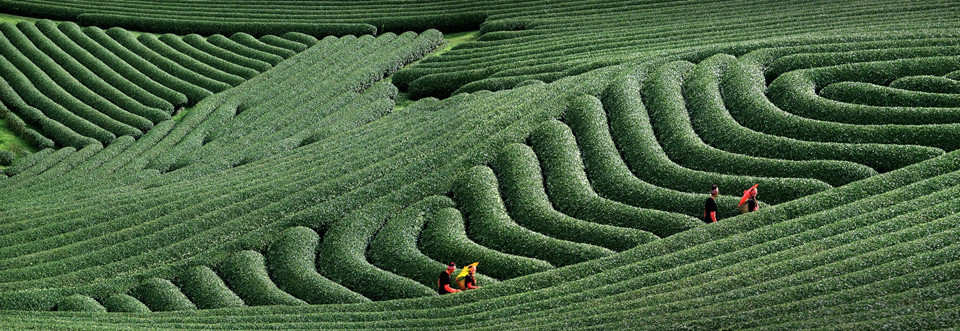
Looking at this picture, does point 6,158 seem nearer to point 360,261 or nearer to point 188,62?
point 188,62

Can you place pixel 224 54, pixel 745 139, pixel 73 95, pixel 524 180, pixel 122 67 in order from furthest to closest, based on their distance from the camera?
pixel 224 54
pixel 122 67
pixel 73 95
pixel 524 180
pixel 745 139

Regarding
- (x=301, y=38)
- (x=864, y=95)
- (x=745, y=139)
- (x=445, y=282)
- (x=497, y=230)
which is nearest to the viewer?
(x=445, y=282)

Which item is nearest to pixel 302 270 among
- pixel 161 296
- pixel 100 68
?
pixel 161 296

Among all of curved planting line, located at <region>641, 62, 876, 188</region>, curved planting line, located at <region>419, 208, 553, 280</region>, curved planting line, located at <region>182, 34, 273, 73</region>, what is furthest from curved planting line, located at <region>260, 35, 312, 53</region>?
curved planting line, located at <region>419, 208, 553, 280</region>

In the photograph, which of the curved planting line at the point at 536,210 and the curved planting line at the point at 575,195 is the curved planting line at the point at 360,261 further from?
the curved planting line at the point at 575,195

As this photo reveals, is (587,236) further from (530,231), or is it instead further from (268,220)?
(268,220)

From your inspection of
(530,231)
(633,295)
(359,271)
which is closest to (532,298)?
(633,295)
